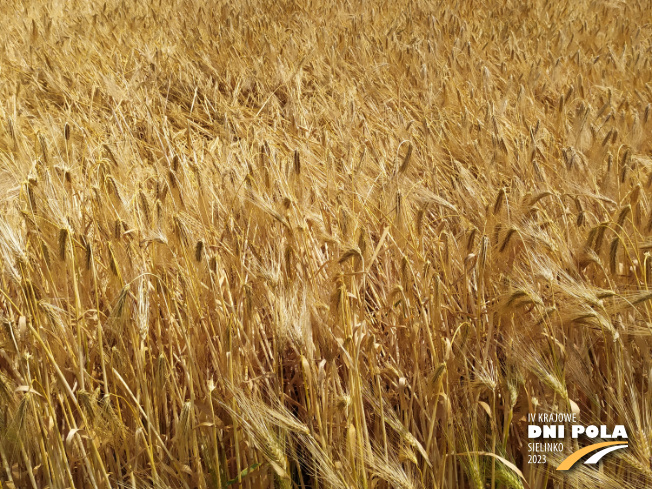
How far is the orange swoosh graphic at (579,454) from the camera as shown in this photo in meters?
0.89

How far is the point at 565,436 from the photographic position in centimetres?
90

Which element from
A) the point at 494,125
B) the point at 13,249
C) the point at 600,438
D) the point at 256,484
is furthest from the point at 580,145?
the point at 13,249

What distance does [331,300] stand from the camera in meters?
1.05

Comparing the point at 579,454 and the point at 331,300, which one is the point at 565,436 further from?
the point at 331,300

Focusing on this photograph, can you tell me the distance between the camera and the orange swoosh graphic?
886mm

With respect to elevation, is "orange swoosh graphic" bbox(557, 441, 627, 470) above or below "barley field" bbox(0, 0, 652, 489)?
below

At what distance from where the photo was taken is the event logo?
35.3 inches

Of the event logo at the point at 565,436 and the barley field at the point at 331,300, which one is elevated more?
the barley field at the point at 331,300

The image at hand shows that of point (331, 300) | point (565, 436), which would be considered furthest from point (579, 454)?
point (331, 300)

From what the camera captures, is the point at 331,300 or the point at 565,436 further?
the point at 331,300

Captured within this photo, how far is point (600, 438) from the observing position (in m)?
0.92

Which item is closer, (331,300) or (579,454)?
(579,454)

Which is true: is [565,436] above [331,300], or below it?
below

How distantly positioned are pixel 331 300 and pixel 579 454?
0.48 metres
